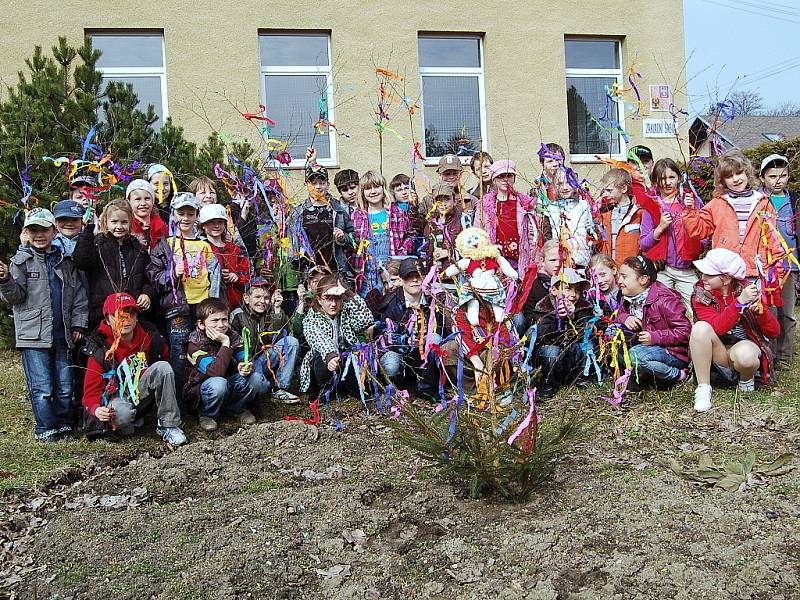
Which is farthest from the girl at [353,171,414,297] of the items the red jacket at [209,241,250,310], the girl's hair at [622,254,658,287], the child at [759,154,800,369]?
the child at [759,154,800,369]

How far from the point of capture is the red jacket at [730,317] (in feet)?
16.3

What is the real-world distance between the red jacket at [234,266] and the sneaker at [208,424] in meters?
0.86

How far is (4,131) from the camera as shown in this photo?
6492mm

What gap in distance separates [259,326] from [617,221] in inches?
112

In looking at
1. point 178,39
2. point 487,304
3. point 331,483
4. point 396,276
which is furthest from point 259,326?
point 178,39

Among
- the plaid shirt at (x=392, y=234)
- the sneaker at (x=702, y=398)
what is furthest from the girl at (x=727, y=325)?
the plaid shirt at (x=392, y=234)

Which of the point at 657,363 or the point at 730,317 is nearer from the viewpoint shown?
the point at 730,317

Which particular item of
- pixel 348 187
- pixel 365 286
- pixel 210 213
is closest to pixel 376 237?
pixel 365 286

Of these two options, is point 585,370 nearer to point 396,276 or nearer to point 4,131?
point 396,276

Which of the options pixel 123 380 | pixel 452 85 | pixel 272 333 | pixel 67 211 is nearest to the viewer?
pixel 123 380

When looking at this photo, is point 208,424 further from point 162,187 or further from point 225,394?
point 162,187

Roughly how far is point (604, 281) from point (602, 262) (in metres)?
0.15

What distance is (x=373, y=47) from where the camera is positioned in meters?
10.3

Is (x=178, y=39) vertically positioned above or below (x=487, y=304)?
above
